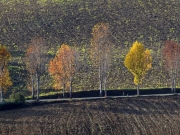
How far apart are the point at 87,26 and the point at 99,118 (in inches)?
2338

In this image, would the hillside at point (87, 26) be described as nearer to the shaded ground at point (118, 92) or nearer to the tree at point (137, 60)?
the shaded ground at point (118, 92)

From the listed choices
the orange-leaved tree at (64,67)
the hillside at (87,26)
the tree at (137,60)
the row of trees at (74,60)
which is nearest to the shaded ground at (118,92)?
the row of trees at (74,60)

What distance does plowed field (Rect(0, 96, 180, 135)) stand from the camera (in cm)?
5341

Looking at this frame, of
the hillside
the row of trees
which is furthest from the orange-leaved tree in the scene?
the hillside

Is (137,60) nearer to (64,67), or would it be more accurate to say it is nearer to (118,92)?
(118,92)

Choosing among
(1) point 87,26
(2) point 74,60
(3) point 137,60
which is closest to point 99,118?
(2) point 74,60

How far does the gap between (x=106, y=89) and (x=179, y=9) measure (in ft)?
193

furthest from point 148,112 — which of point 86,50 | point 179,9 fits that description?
point 179,9

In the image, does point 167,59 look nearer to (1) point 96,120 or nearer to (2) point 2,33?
(1) point 96,120

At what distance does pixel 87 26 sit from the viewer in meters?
114

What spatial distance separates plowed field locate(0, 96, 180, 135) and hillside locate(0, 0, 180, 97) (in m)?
16.9

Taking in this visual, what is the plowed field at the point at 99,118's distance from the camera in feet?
175

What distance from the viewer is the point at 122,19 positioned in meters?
119

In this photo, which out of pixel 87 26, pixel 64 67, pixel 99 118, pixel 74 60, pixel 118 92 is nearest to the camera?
pixel 99 118
